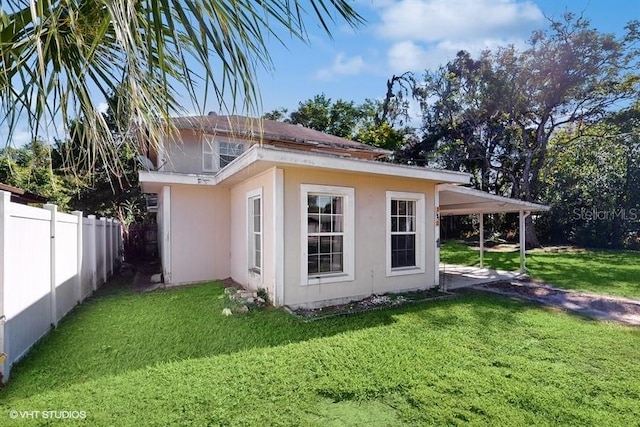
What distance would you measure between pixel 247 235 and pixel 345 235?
8.55 feet

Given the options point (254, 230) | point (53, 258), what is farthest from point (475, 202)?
point (53, 258)

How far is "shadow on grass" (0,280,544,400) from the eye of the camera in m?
4.20

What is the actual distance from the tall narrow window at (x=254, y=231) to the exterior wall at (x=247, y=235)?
0.14 meters

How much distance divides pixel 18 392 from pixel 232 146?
9.14 metres

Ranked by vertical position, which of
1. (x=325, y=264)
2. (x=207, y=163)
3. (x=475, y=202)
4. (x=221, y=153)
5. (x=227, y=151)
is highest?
(x=227, y=151)

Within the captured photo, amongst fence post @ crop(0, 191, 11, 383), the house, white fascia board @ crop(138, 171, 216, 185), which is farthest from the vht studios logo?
fence post @ crop(0, 191, 11, 383)

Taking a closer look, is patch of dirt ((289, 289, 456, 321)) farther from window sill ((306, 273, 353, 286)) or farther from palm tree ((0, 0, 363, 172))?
palm tree ((0, 0, 363, 172))

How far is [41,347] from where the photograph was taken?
477 cm

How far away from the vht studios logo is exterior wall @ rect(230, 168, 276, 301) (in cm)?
2192

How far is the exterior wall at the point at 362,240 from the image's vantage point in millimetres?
6891

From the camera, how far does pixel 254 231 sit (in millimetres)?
8242

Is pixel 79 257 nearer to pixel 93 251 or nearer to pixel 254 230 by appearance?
pixel 93 251

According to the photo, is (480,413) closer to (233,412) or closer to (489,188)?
(233,412)

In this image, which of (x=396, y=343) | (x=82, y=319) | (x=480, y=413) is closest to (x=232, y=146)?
(x=82, y=319)
